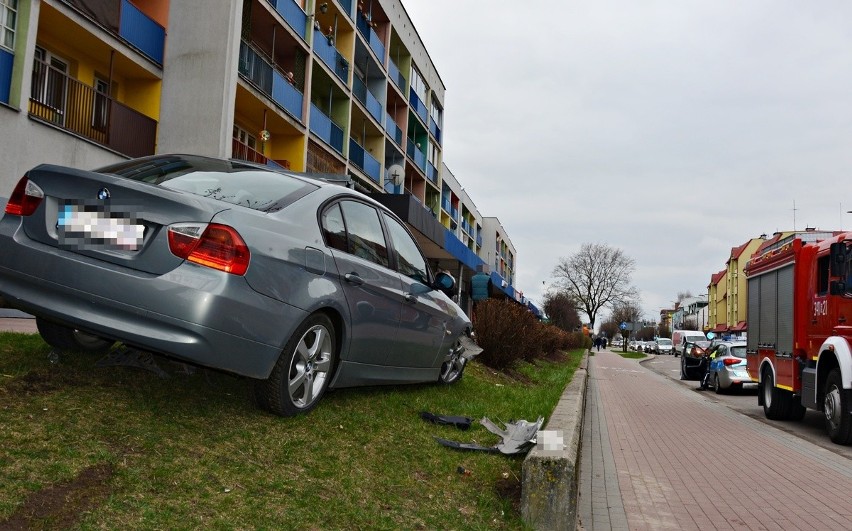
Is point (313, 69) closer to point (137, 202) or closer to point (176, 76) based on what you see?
point (176, 76)

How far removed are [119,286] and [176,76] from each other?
50.5ft

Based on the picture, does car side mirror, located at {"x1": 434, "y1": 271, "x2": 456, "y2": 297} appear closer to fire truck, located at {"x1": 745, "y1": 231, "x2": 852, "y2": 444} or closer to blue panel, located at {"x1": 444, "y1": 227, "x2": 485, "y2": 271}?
fire truck, located at {"x1": 745, "y1": 231, "x2": 852, "y2": 444}

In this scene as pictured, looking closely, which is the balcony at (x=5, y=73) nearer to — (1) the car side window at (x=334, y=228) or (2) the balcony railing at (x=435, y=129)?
(1) the car side window at (x=334, y=228)

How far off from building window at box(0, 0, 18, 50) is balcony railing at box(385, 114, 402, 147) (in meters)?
20.8

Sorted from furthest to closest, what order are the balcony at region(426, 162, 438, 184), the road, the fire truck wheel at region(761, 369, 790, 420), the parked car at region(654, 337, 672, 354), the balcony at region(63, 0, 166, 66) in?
the parked car at region(654, 337, 672, 354)
the balcony at region(426, 162, 438, 184)
the balcony at region(63, 0, 166, 66)
the fire truck wheel at region(761, 369, 790, 420)
the road

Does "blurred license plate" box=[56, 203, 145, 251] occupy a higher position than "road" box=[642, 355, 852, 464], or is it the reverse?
"blurred license plate" box=[56, 203, 145, 251]

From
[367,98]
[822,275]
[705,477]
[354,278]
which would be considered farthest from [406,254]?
[367,98]

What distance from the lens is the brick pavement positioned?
482cm

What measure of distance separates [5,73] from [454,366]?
1037cm

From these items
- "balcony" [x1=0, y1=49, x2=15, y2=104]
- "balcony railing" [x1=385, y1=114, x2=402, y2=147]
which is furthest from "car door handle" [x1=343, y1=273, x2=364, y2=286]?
"balcony railing" [x1=385, y1=114, x2=402, y2=147]

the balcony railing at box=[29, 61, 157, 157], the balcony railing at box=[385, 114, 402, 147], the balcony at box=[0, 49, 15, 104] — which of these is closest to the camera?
the balcony at box=[0, 49, 15, 104]

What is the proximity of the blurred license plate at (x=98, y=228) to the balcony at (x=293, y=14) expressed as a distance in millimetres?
17834

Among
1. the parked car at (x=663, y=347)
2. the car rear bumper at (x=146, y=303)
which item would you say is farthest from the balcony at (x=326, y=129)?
the parked car at (x=663, y=347)

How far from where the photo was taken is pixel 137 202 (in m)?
3.82
